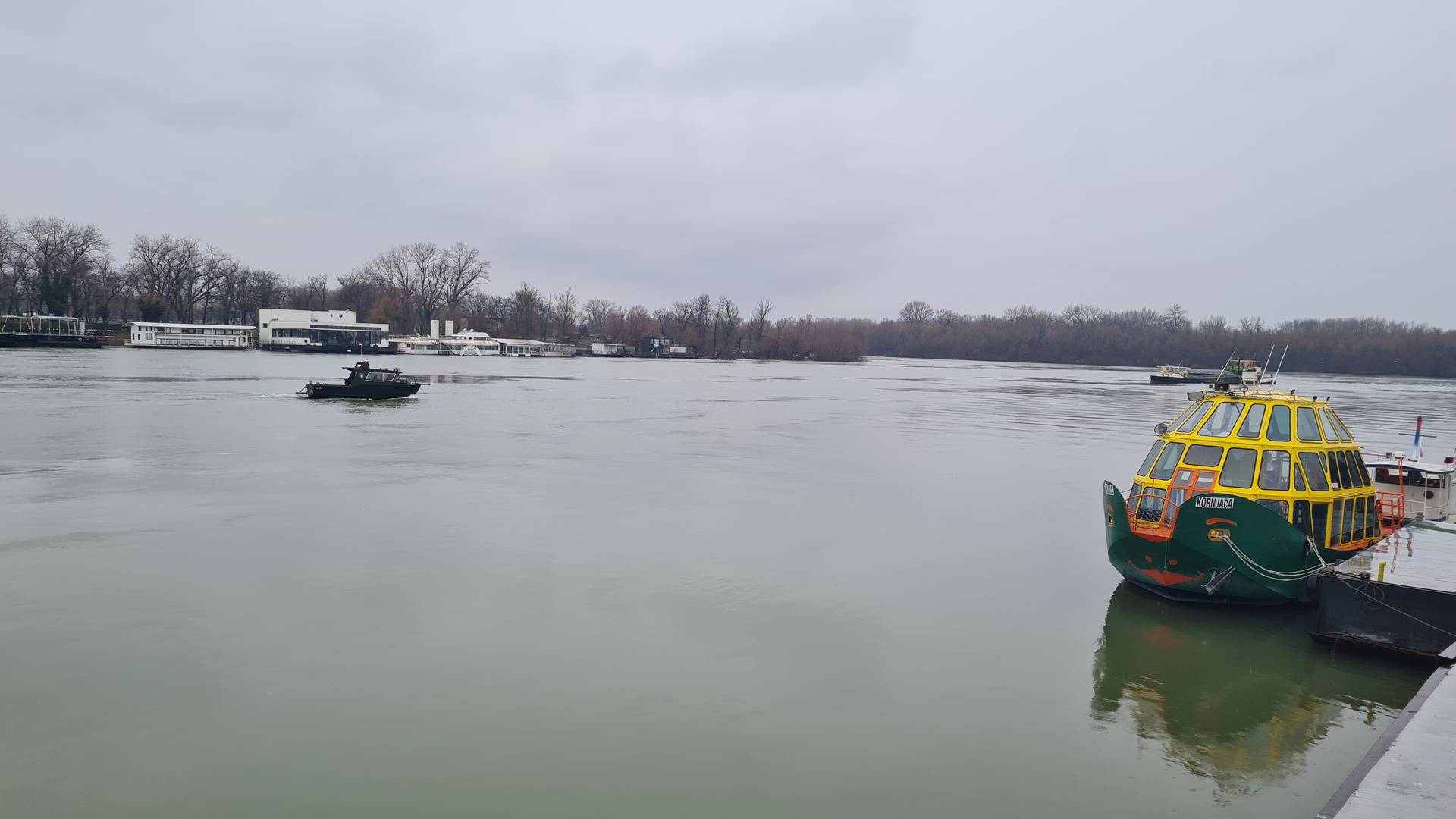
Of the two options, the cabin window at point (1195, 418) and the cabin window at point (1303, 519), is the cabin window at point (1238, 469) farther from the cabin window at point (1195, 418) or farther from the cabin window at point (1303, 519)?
the cabin window at point (1195, 418)

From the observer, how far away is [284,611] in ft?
40.9

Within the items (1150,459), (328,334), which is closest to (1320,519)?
(1150,459)

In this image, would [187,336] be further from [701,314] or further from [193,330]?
[701,314]

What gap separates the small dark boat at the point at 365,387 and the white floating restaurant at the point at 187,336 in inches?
3363

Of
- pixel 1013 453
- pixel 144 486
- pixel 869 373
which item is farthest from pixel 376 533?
pixel 869 373

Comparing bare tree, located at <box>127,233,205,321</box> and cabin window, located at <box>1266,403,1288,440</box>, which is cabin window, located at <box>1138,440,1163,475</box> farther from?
bare tree, located at <box>127,233,205,321</box>

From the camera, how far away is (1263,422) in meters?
13.9

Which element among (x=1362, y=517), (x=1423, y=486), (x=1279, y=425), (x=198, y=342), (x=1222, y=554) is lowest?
(x=1222, y=554)

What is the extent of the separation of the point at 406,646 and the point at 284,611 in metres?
2.40

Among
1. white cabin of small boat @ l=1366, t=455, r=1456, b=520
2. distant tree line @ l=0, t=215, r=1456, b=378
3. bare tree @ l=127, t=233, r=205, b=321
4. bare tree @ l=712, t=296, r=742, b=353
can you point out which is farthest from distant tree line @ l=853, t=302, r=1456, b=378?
bare tree @ l=127, t=233, r=205, b=321

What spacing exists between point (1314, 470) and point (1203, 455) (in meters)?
1.56

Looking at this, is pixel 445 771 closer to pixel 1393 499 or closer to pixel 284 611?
pixel 284 611

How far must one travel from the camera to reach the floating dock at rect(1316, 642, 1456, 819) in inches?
253

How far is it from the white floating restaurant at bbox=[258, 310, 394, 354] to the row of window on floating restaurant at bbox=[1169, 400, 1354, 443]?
413ft
